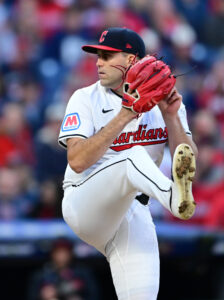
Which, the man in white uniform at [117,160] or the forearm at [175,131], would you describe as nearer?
the man in white uniform at [117,160]

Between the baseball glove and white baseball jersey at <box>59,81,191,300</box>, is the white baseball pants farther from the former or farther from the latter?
the baseball glove

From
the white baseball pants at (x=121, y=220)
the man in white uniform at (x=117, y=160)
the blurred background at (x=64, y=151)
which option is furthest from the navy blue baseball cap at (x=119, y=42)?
the blurred background at (x=64, y=151)

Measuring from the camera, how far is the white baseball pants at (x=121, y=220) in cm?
355

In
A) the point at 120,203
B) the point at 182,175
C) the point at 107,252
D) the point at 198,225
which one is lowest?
the point at 198,225

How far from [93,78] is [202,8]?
2199mm

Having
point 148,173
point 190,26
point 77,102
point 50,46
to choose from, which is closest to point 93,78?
point 50,46

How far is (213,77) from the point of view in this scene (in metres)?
7.95

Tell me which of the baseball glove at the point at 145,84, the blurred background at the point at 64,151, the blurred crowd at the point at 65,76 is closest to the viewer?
the baseball glove at the point at 145,84

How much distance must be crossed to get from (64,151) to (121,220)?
9.79 feet

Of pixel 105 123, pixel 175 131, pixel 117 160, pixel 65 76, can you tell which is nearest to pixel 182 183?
pixel 117 160

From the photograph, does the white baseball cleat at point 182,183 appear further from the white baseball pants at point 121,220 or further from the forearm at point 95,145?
the forearm at point 95,145

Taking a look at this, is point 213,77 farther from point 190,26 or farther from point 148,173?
point 148,173

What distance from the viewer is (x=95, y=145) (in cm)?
361

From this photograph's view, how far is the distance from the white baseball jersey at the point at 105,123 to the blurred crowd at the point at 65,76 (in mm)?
2316
